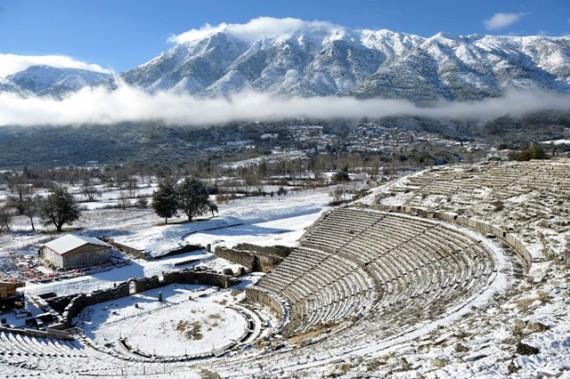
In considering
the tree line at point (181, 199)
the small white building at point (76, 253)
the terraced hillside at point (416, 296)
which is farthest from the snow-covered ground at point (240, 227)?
the terraced hillside at point (416, 296)

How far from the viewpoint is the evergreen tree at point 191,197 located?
52.2 meters

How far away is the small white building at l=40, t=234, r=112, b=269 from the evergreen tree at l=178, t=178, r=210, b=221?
15.6 metres

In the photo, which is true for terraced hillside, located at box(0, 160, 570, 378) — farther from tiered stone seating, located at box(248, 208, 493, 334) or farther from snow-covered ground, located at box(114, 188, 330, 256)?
snow-covered ground, located at box(114, 188, 330, 256)

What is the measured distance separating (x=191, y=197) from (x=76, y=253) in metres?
17.9

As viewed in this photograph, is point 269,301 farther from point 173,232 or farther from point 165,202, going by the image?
point 165,202

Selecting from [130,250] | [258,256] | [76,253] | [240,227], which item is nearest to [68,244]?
[76,253]

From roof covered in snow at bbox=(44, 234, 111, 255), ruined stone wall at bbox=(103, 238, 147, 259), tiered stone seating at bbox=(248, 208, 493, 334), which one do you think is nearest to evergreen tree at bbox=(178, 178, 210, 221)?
ruined stone wall at bbox=(103, 238, 147, 259)

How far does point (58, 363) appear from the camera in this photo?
57.3ft

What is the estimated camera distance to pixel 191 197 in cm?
5222

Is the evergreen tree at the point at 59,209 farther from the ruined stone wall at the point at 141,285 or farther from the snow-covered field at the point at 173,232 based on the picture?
the ruined stone wall at the point at 141,285

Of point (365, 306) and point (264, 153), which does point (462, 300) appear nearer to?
point (365, 306)

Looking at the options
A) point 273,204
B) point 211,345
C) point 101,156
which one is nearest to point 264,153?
point 101,156

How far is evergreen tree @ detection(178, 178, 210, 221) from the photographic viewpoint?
52.2 meters

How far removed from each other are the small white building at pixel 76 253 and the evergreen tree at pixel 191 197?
1556cm
